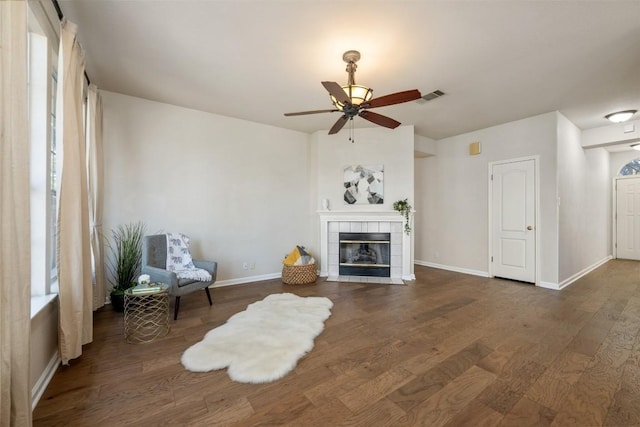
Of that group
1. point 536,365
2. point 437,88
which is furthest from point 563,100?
point 536,365

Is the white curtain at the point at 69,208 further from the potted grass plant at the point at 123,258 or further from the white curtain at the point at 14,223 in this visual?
the potted grass plant at the point at 123,258

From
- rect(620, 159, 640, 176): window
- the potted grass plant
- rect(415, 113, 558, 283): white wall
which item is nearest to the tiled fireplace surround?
rect(415, 113, 558, 283): white wall

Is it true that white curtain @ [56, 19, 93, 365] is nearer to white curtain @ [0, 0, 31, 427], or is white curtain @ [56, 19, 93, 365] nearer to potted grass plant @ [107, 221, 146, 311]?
white curtain @ [0, 0, 31, 427]

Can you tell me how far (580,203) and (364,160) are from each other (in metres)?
4.17

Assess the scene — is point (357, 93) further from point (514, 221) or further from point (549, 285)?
point (549, 285)

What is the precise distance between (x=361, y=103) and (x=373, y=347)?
2.30 metres

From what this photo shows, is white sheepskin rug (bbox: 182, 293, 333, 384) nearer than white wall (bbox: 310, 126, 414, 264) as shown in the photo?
Yes

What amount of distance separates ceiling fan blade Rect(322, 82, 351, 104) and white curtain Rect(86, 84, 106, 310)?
9.24 ft

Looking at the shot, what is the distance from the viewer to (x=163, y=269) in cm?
325

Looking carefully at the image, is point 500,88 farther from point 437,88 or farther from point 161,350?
point 161,350

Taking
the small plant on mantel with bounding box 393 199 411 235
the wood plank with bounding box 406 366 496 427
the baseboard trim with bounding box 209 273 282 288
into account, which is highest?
the small plant on mantel with bounding box 393 199 411 235

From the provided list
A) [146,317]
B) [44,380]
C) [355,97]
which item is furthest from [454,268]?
[44,380]

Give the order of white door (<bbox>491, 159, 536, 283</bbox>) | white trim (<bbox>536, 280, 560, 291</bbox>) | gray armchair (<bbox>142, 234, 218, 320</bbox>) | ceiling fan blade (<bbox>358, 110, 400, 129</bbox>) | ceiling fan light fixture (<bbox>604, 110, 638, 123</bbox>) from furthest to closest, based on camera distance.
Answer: white door (<bbox>491, 159, 536, 283</bbox>), white trim (<bbox>536, 280, 560, 291</bbox>), ceiling fan light fixture (<bbox>604, 110, 638, 123</bbox>), gray armchair (<bbox>142, 234, 218, 320</bbox>), ceiling fan blade (<bbox>358, 110, 400, 129</bbox>)

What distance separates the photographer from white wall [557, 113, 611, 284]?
431 cm
